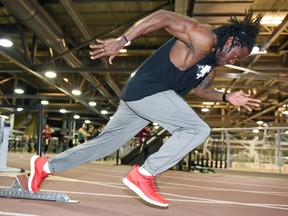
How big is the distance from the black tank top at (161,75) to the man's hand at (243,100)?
38cm

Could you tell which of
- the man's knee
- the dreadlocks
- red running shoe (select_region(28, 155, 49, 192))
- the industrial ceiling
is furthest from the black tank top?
the industrial ceiling

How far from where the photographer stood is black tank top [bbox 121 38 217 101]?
250 centimetres

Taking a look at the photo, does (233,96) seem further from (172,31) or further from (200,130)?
(172,31)

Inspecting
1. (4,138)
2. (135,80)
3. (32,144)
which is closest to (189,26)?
(135,80)

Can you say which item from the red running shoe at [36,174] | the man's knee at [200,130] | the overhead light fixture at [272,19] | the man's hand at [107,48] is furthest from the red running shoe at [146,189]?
the overhead light fixture at [272,19]

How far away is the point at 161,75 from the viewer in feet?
8.27

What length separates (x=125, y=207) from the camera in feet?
9.12

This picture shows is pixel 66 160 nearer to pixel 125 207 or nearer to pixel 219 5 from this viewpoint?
pixel 125 207

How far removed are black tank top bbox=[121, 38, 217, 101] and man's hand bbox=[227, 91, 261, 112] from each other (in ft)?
1.23

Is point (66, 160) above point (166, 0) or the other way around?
the other way around

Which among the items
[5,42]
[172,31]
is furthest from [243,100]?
[5,42]

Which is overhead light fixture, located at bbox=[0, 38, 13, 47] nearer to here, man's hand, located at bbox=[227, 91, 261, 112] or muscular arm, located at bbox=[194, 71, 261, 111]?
muscular arm, located at bbox=[194, 71, 261, 111]

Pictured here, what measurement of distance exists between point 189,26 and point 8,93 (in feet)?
67.6

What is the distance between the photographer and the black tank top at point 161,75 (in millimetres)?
2500
